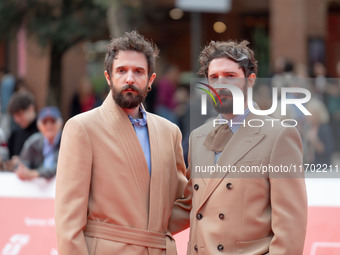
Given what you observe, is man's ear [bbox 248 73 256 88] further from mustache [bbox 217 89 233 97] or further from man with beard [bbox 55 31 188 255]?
man with beard [bbox 55 31 188 255]

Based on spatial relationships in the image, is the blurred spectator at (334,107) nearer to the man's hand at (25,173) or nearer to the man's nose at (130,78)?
the man's nose at (130,78)

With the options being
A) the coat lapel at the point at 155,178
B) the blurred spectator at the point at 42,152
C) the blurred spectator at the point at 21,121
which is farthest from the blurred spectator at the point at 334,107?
the blurred spectator at the point at 21,121

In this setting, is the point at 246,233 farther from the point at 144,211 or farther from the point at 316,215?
the point at 316,215

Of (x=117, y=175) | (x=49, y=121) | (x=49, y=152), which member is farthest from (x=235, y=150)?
(x=49, y=121)

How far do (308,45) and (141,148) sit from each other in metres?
10.8

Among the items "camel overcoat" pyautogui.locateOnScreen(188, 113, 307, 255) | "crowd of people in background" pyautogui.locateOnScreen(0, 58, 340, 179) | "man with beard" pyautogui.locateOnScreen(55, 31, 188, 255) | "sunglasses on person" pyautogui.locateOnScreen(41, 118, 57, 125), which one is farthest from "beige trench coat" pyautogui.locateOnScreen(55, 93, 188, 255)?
"sunglasses on person" pyautogui.locateOnScreen(41, 118, 57, 125)

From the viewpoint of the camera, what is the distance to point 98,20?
14.8 metres

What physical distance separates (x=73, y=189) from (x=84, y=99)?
34.1 feet

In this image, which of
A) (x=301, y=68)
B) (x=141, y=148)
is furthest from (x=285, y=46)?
(x=141, y=148)

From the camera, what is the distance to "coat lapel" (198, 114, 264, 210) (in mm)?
3836

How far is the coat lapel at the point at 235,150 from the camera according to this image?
384 cm

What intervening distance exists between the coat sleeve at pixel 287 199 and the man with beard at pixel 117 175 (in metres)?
0.75

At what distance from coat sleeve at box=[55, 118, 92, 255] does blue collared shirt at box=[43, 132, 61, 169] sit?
2228 millimetres

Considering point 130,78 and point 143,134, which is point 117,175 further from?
point 130,78
